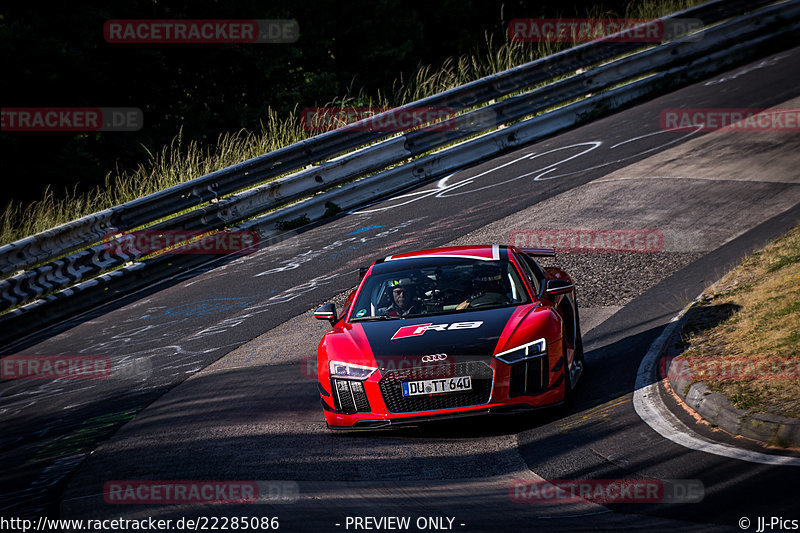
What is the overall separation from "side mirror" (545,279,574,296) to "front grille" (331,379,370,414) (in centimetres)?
194

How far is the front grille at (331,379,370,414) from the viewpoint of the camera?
6664mm

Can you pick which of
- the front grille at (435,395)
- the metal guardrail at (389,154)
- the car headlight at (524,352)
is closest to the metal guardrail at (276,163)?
the metal guardrail at (389,154)

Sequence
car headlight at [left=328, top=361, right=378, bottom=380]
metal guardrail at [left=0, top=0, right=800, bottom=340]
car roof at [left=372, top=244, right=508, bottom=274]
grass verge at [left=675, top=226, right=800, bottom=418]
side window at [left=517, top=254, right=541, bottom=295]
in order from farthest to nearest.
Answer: metal guardrail at [left=0, top=0, right=800, bottom=340]
car roof at [left=372, top=244, right=508, bottom=274]
side window at [left=517, top=254, right=541, bottom=295]
car headlight at [left=328, top=361, right=378, bottom=380]
grass verge at [left=675, top=226, right=800, bottom=418]

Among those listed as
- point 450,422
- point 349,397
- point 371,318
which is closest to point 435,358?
point 450,422

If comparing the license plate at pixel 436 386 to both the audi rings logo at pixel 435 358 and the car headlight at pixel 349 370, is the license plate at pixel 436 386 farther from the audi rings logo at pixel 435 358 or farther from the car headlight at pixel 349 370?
the car headlight at pixel 349 370

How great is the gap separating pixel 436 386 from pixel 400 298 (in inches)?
58.5

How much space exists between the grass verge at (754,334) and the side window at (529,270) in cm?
143

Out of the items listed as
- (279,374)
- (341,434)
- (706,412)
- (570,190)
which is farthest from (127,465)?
(570,190)

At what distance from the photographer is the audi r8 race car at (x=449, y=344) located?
642cm

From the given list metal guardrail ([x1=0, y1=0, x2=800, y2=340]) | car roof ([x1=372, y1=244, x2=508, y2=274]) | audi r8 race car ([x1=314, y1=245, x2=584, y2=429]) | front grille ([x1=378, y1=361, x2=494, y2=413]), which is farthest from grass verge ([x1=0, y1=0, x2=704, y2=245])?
front grille ([x1=378, y1=361, x2=494, y2=413])

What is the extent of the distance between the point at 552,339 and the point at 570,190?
755cm

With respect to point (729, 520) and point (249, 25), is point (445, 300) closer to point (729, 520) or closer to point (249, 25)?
point (729, 520)

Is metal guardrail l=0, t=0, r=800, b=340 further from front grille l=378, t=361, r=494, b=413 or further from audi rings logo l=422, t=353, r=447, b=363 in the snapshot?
audi rings logo l=422, t=353, r=447, b=363

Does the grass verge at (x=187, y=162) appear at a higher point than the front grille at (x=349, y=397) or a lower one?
higher
